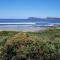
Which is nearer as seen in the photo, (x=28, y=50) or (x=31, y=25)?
(x=28, y=50)

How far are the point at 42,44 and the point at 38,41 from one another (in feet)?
0.77

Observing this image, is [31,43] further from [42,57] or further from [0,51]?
[0,51]

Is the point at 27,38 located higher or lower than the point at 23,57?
higher

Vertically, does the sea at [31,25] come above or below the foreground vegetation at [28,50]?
below

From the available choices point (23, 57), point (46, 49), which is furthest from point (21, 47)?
point (46, 49)

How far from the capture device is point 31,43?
1038 cm

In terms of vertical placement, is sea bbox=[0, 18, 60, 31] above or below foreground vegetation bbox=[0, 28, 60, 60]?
below

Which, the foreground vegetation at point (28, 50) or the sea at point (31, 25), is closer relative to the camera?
the foreground vegetation at point (28, 50)

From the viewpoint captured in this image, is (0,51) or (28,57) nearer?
(28,57)

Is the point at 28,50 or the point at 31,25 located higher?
the point at 28,50

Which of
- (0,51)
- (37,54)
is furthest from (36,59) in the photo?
(0,51)

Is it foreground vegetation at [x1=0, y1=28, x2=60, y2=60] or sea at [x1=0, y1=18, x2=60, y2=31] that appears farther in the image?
sea at [x1=0, y1=18, x2=60, y2=31]

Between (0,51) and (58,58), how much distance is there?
297 cm

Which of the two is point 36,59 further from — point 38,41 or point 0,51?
point 0,51
